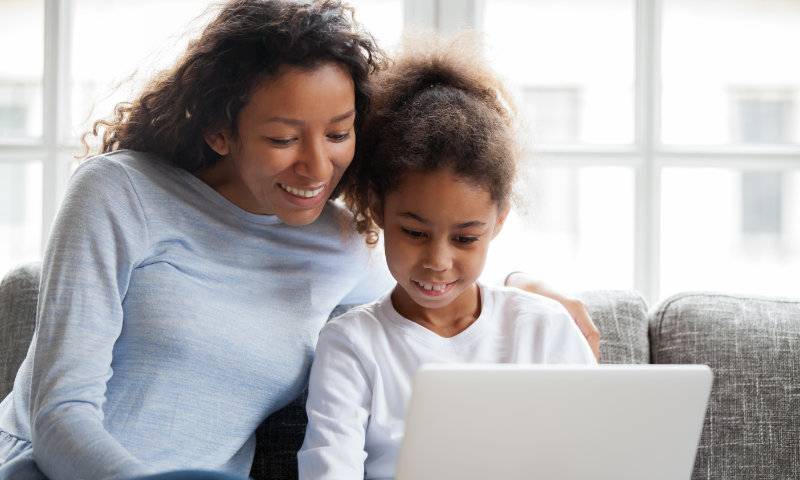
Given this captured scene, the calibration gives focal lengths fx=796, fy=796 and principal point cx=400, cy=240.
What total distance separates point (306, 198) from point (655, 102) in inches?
49.6

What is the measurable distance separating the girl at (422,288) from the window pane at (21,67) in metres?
1.27

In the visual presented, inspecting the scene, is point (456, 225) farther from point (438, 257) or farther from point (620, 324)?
point (620, 324)

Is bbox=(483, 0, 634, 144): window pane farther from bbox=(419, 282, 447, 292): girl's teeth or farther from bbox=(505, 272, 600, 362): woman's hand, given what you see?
bbox=(419, 282, 447, 292): girl's teeth

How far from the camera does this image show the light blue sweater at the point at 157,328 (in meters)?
1.12

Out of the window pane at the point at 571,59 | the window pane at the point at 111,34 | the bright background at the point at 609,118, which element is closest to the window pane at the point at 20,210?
the bright background at the point at 609,118

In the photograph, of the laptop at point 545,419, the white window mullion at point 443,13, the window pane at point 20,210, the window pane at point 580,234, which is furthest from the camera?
the window pane at point 580,234

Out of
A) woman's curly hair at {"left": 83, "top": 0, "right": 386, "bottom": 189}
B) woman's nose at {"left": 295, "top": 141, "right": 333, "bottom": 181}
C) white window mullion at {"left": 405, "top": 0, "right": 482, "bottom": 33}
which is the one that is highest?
white window mullion at {"left": 405, "top": 0, "right": 482, "bottom": 33}

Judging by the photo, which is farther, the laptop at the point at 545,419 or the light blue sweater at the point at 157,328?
the light blue sweater at the point at 157,328

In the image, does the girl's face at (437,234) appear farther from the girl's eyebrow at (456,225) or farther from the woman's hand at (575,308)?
the woman's hand at (575,308)

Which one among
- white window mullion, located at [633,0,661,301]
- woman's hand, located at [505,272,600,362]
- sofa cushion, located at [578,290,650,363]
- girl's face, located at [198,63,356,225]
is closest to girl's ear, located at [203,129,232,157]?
girl's face, located at [198,63,356,225]

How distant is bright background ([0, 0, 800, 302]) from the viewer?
2.18 meters

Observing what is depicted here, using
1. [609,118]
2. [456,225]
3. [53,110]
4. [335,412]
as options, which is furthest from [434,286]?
[53,110]

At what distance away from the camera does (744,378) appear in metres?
1.57

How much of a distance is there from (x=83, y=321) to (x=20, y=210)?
1.31 meters
